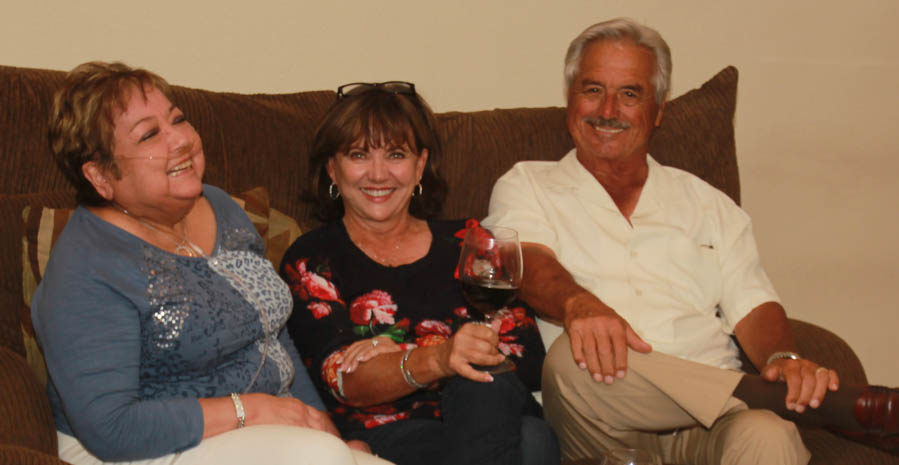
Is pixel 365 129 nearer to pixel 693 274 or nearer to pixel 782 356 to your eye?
pixel 693 274

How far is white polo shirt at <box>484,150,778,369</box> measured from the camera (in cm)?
232

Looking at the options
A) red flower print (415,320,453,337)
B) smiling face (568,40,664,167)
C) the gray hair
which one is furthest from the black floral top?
the gray hair

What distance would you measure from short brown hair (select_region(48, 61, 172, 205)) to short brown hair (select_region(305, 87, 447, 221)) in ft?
1.78

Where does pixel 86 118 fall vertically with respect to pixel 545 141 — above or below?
above

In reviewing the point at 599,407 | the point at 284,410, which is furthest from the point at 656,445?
the point at 284,410

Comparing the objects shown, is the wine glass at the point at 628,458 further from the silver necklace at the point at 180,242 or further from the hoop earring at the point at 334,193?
the hoop earring at the point at 334,193

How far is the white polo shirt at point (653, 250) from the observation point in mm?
2318

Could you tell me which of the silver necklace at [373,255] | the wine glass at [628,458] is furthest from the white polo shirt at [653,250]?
the wine glass at [628,458]

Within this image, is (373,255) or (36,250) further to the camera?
(373,255)

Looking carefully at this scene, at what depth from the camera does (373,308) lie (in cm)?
204

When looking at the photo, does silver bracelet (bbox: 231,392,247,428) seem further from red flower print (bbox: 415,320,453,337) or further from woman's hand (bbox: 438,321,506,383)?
red flower print (bbox: 415,320,453,337)

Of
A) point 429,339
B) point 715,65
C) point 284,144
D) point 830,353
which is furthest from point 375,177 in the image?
point 715,65

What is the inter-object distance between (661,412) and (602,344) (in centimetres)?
18

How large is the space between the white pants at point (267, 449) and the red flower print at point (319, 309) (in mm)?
415
